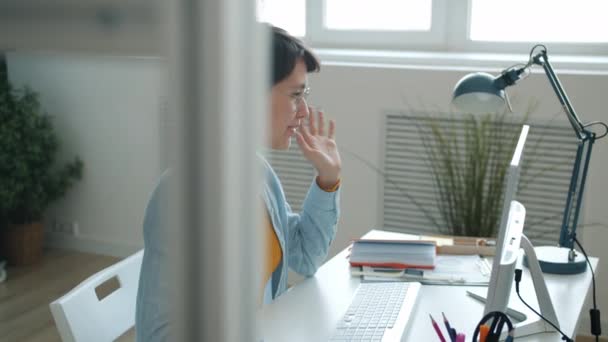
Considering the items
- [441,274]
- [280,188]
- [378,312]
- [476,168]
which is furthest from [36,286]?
[476,168]

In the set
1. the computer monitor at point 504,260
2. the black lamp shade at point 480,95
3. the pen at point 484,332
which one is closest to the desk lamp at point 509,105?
the black lamp shade at point 480,95

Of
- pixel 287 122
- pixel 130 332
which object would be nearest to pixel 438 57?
pixel 287 122

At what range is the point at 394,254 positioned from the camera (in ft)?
6.40

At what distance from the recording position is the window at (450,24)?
3.16m

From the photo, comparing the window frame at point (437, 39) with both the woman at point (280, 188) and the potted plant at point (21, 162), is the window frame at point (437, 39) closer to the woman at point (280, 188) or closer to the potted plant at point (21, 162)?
the woman at point (280, 188)

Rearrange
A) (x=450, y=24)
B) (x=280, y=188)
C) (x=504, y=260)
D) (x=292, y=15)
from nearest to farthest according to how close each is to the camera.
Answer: (x=504, y=260), (x=280, y=188), (x=450, y=24), (x=292, y=15)

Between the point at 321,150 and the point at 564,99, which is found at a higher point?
the point at 564,99

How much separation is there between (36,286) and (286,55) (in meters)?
1.30

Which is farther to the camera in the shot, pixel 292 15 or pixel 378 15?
pixel 292 15

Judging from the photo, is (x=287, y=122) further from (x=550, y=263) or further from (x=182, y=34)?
(x=182, y=34)

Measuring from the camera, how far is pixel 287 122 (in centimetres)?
170

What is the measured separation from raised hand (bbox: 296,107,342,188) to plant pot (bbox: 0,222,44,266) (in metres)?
1.39

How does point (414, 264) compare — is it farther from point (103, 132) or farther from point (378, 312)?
point (103, 132)

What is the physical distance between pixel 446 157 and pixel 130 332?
2573 millimetres
